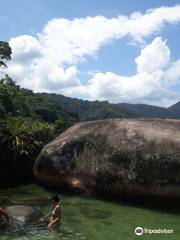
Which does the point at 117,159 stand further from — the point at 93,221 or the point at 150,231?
the point at 150,231

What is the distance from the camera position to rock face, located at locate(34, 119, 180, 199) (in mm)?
16047

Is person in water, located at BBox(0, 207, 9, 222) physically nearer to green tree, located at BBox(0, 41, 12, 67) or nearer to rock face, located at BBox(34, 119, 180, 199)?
rock face, located at BBox(34, 119, 180, 199)

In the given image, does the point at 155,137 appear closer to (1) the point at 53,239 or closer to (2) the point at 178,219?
(2) the point at 178,219

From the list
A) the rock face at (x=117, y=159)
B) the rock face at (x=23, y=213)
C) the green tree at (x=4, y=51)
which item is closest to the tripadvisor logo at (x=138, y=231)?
the rock face at (x=117, y=159)

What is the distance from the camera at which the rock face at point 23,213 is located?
13690mm

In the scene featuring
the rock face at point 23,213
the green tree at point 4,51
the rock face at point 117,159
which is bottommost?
the rock face at point 23,213

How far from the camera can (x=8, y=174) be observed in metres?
23.8

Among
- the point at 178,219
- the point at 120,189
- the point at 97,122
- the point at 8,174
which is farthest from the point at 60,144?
the point at 178,219

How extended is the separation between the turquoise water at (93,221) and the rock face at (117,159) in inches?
30.9

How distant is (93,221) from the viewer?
14008 millimetres

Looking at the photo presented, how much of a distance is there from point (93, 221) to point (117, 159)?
12.4ft

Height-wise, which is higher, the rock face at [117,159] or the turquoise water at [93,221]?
the rock face at [117,159]

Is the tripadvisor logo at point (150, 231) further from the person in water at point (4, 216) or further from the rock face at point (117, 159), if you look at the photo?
the person in water at point (4, 216)

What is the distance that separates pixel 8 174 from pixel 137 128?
961 centimetres
